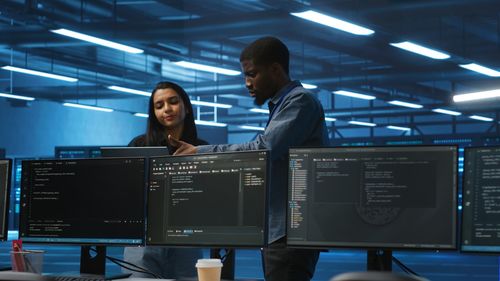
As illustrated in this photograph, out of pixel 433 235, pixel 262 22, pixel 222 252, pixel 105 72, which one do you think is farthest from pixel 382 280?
pixel 105 72

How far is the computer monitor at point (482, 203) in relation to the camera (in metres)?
2.54

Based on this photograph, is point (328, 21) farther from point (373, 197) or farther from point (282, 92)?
point (373, 197)

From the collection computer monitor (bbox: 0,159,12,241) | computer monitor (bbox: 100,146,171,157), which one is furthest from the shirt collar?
computer monitor (bbox: 0,159,12,241)

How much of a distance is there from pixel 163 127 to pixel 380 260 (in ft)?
4.44

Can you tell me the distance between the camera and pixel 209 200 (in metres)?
2.88

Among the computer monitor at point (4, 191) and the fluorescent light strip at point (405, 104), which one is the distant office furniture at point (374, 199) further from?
the fluorescent light strip at point (405, 104)

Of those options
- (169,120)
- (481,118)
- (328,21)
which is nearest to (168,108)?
(169,120)

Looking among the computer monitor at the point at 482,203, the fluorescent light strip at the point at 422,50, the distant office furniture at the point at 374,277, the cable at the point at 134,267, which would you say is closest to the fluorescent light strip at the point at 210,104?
the fluorescent light strip at the point at 422,50

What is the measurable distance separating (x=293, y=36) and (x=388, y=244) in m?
12.5

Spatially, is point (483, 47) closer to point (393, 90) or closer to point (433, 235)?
point (393, 90)

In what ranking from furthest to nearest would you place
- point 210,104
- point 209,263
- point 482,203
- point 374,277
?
point 210,104 < point 209,263 < point 482,203 < point 374,277

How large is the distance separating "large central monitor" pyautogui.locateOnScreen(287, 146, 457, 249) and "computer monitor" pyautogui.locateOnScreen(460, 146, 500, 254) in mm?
51

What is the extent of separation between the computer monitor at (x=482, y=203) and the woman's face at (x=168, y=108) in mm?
1479

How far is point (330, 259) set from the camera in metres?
15.1
